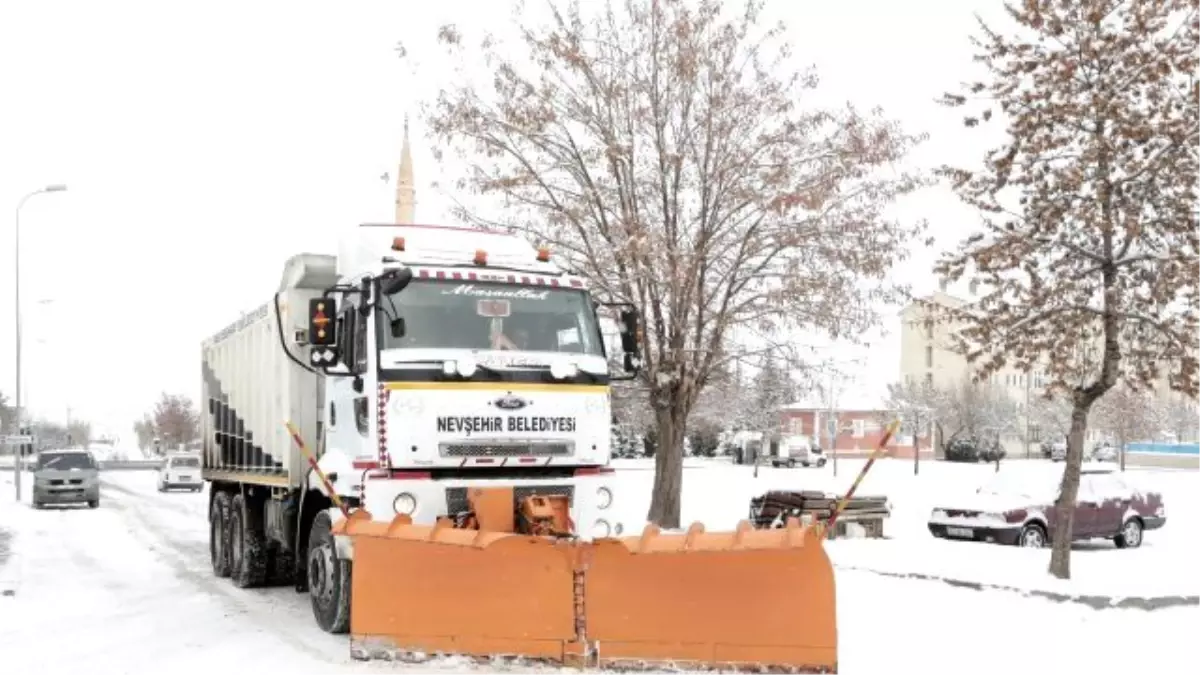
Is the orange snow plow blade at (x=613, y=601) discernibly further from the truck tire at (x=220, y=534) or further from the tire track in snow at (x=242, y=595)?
the truck tire at (x=220, y=534)

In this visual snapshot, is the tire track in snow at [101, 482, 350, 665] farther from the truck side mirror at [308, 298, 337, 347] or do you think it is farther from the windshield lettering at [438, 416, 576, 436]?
the truck side mirror at [308, 298, 337, 347]

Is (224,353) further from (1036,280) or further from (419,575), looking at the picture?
(1036,280)

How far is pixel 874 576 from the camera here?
48.4 ft

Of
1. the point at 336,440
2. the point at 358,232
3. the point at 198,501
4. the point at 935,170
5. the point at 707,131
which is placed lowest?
the point at 198,501

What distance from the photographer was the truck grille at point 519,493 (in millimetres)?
9805

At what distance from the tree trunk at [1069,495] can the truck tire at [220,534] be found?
10032 millimetres

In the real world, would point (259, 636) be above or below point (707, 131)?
below

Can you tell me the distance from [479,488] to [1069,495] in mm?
7842

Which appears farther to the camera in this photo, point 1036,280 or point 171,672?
point 1036,280

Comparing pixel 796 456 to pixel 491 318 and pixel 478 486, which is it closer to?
pixel 491 318

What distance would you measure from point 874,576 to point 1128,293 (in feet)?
14.4

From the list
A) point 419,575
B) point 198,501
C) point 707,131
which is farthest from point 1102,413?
point 419,575

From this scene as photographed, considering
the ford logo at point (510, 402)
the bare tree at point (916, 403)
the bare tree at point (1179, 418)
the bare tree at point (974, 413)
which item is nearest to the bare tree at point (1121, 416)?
the bare tree at point (974, 413)

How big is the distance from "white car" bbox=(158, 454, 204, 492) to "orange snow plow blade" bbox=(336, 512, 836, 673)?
38811 millimetres
